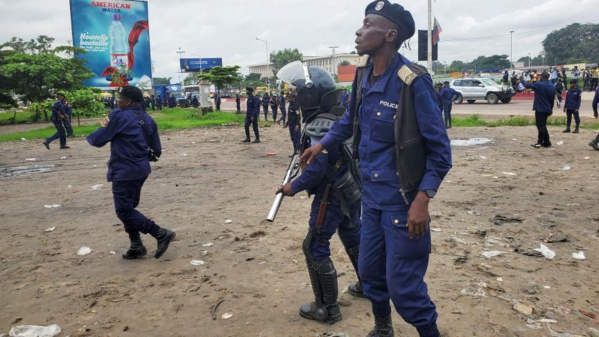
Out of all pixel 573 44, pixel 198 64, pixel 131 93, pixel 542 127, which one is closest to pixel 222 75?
pixel 542 127

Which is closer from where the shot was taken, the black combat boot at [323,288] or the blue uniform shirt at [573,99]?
the black combat boot at [323,288]

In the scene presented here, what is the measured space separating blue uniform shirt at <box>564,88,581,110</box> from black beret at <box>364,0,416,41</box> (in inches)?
462

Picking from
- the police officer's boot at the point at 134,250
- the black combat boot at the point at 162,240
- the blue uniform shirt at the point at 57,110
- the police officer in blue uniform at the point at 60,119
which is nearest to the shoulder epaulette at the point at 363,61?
the black combat boot at the point at 162,240

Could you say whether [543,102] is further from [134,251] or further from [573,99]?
[134,251]

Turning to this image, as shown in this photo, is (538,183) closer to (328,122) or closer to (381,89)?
(328,122)

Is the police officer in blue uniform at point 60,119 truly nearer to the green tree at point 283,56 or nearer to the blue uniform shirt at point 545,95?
the blue uniform shirt at point 545,95

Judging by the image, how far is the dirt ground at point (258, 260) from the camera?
331cm

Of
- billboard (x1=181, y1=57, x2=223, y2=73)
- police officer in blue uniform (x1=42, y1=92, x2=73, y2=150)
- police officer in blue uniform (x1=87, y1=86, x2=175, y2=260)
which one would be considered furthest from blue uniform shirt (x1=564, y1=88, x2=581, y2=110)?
billboard (x1=181, y1=57, x2=223, y2=73)

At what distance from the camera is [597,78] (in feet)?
92.5

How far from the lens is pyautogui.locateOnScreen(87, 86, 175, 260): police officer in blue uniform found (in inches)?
176

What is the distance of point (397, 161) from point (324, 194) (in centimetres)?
94

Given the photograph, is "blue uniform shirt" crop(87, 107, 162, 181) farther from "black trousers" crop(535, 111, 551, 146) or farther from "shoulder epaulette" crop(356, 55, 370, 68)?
"black trousers" crop(535, 111, 551, 146)

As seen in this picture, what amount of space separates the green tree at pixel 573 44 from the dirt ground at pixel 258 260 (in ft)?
267

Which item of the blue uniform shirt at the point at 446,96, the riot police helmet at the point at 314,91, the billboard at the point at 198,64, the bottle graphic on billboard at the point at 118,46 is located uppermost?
the billboard at the point at 198,64
